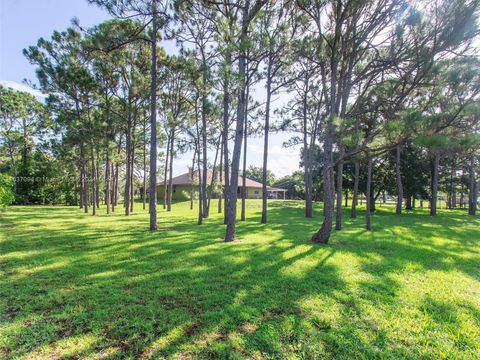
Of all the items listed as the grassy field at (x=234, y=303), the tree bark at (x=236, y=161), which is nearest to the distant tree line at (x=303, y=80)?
the tree bark at (x=236, y=161)

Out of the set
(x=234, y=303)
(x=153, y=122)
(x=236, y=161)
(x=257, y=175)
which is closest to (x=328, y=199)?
(x=236, y=161)

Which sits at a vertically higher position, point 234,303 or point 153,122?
point 153,122

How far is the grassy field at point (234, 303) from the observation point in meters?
2.67

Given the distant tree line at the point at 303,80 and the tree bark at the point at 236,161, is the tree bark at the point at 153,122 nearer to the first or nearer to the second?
the distant tree line at the point at 303,80

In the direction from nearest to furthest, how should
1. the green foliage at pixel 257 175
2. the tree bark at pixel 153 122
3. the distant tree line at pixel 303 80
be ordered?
the distant tree line at pixel 303 80
the tree bark at pixel 153 122
the green foliage at pixel 257 175

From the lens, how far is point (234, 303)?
360 centimetres

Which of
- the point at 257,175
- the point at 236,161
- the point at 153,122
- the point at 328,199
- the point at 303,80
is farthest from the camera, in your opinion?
the point at 257,175

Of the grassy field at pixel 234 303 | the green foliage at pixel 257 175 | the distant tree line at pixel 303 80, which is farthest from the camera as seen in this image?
the green foliage at pixel 257 175

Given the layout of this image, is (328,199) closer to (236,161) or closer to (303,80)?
(236,161)

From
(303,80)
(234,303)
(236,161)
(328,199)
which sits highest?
(303,80)

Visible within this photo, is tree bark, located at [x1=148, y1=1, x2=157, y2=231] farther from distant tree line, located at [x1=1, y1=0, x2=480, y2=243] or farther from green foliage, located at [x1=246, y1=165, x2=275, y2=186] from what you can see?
green foliage, located at [x1=246, y1=165, x2=275, y2=186]

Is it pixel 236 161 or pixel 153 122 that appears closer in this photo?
pixel 236 161

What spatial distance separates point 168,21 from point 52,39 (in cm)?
799

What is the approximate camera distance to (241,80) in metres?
7.77
